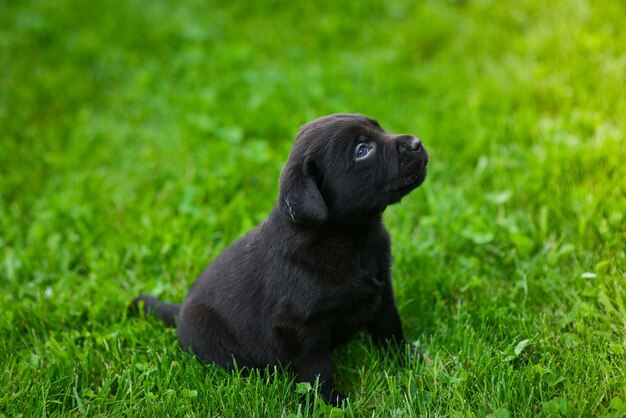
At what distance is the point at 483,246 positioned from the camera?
386cm

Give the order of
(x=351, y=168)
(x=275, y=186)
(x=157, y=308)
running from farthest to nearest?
1. (x=275, y=186)
2. (x=157, y=308)
3. (x=351, y=168)

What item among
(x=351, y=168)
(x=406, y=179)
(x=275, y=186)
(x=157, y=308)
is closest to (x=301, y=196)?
(x=351, y=168)

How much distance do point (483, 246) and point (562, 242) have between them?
17.2 inches

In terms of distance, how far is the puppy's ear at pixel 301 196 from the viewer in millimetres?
2652

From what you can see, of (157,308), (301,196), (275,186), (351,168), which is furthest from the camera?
(275,186)

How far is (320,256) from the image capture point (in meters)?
2.87

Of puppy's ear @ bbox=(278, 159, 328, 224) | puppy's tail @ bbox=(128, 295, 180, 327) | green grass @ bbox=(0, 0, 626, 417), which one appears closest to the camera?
puppy's ear @ bbox=(278, 159, 328, 224)

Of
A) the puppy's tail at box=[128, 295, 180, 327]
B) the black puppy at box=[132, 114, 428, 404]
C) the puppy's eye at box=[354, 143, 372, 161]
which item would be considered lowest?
the puppy's tail at box=[128, 295, 180, 327]

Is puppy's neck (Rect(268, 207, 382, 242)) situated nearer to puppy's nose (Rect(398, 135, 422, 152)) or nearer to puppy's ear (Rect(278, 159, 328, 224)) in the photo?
puppy's ear (Rect(278, 159, 328, 224))

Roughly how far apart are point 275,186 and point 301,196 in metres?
2.07

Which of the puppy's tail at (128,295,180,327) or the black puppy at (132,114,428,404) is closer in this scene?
the black puppy at (132,114,428,404)

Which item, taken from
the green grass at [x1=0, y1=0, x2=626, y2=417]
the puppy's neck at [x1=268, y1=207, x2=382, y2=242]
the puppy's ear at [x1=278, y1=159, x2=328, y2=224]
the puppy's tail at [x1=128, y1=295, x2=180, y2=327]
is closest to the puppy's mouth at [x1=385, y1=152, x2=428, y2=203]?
the puppy's neck at [x1=268, y1=207, x2=382, y2=242]

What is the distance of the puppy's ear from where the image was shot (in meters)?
2.65

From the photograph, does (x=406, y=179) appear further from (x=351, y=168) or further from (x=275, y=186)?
(x=275, y=186)
